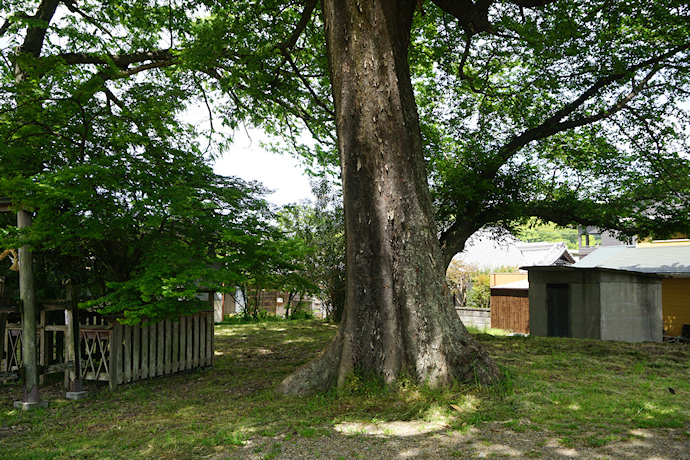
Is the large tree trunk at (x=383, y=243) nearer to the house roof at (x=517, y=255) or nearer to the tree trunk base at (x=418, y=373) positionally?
the tree trunk base at (x=418, y=373)

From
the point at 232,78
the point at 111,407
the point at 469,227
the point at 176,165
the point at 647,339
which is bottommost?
the point at 647,339

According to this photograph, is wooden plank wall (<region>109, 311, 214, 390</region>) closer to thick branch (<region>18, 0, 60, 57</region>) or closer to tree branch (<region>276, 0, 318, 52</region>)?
tree branch (<region>276, 0, 318, 52</region>)

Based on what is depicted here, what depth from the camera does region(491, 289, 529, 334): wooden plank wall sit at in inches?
830

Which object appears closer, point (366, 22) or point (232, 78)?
point (366, 22)

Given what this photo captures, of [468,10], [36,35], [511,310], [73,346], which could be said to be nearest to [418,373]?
[73,346]

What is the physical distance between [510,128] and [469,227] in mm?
2976

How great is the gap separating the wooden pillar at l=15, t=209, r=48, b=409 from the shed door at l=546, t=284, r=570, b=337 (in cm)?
1354

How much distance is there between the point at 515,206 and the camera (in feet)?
39.7

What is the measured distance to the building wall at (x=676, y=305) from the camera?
67.3 ft

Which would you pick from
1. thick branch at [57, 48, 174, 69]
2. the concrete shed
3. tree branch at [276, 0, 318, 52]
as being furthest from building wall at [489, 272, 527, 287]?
thick branch at [57, 48, 174, 69]

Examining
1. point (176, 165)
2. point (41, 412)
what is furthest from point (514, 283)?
point (41, 412)

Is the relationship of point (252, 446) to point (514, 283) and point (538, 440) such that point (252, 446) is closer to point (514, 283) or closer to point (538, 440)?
point (538, 440)

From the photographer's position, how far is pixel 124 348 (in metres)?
7.66

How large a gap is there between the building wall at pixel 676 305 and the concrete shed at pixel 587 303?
222 inches
